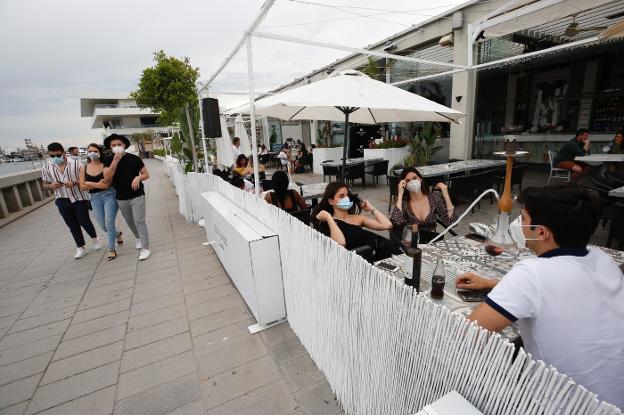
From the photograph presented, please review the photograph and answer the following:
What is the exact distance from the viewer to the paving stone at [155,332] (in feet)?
9.08

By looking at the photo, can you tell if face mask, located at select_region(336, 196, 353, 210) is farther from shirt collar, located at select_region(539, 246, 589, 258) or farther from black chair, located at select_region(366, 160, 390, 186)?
black chair, located at select_region(366, 160, 390, 186)

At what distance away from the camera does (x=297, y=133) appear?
1958 cm

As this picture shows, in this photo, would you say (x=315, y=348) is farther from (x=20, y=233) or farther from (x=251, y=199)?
(x=20, y=233)

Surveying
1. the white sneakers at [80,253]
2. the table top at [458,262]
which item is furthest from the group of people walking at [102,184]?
the table top at [458,262]

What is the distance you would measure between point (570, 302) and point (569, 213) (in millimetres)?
331

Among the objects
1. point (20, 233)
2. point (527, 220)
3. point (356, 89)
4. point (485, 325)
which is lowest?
point (20, 233)

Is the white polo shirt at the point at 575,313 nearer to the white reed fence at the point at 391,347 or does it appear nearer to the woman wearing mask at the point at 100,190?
the white reed fence at the point at 391,347

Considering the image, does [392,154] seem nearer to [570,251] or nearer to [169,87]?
[169,87]

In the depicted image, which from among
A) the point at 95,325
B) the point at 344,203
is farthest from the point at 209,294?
the point at 344,203

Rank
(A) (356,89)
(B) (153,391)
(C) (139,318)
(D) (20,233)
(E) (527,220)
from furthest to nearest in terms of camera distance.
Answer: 1. (D) (20,233)
2. (C) (139,318)
3. (A) (356,89)
4. (B) (153,391)
5. (E) (527,220)

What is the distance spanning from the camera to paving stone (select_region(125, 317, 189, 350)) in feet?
9.08

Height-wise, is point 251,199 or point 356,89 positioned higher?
point 356,89

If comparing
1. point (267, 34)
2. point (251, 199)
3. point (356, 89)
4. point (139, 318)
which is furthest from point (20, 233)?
point (356, 89)

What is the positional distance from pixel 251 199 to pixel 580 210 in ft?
8.69
